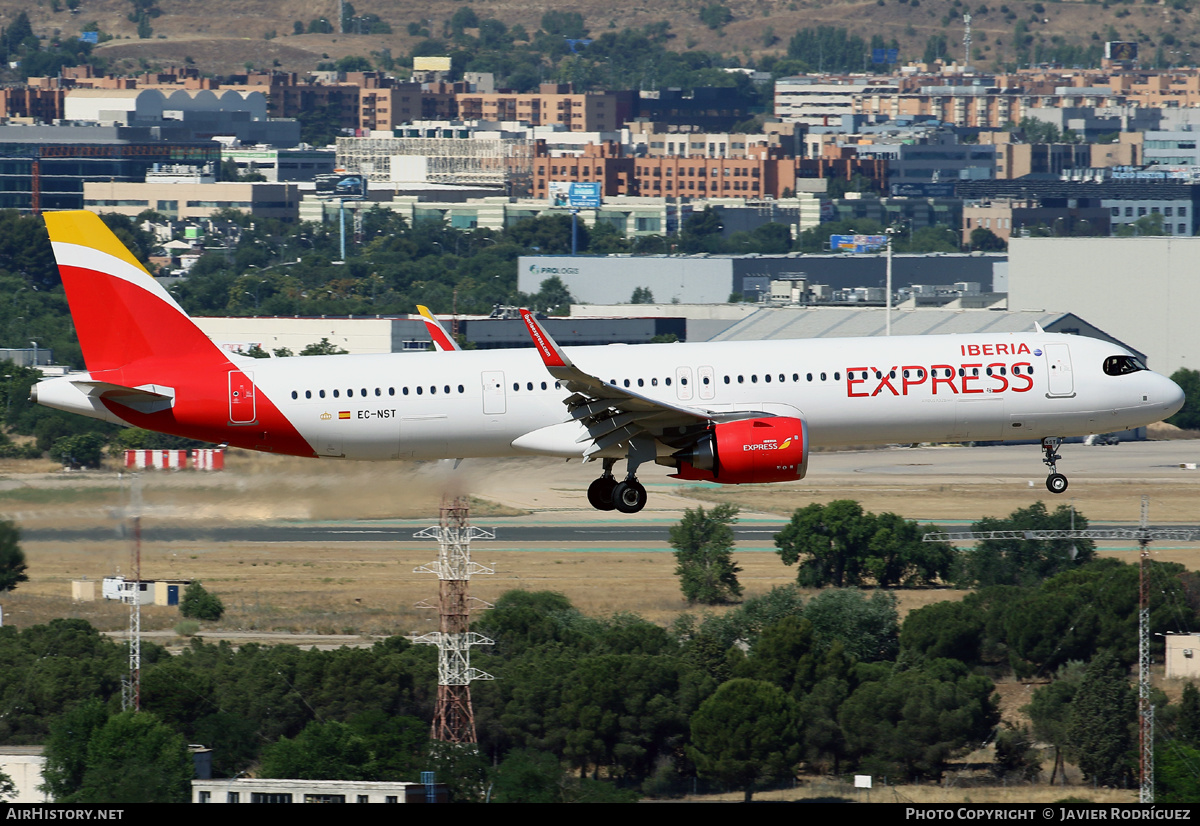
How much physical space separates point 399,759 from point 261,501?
24822 mm

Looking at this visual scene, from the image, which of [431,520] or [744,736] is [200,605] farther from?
[744,736]

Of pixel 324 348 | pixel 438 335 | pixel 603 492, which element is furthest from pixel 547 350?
pixel 324 348

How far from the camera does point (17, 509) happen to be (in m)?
60.4

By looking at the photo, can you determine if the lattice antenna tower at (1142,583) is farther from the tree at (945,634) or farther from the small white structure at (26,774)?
the small white structure at (26,774)

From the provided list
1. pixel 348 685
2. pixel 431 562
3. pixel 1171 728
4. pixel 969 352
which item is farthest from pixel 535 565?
pixel 969 352

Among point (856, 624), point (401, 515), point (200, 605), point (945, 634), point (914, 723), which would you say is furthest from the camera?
point (401, 515)

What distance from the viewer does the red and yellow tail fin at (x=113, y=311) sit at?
5181 centimetres

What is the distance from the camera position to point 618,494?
51844mm

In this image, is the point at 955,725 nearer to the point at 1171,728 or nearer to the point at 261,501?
the point at 1171,728

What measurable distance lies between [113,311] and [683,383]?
1654 cm

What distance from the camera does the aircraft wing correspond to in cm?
4841

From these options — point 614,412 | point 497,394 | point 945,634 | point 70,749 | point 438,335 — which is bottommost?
point 70,749

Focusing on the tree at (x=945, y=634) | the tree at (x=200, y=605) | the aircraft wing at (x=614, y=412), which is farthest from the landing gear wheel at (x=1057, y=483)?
the tree at (x=200, y=605)

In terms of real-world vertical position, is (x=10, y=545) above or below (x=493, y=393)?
below
